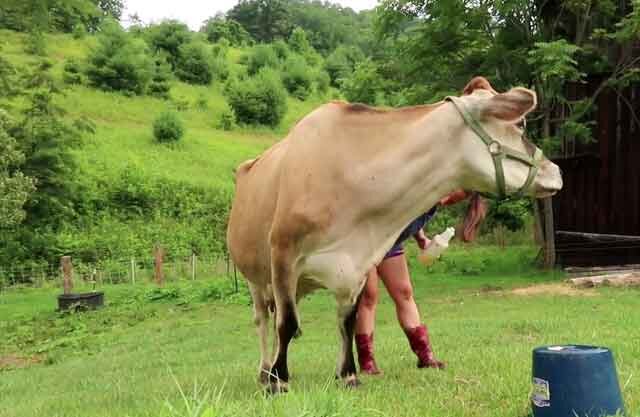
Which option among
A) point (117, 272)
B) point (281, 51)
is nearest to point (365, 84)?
point (117, 272)

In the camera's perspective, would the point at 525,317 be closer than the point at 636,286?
Yes

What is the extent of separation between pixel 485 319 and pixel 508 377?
19.5 feet

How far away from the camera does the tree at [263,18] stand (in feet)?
246

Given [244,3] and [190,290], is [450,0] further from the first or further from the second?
[244,3]

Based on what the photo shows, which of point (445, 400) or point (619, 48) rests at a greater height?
point (619, 48)

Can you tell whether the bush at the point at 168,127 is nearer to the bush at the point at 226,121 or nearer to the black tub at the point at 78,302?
the bush at the point at 226,121

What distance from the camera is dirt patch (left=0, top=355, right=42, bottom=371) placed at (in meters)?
10.7

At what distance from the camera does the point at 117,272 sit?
21875 millimetres

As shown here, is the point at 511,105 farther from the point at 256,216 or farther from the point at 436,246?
the point at 256,216

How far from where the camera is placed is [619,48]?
55.4 ft

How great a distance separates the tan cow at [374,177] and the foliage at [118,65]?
36836mm

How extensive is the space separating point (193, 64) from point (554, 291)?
3533 centimetres

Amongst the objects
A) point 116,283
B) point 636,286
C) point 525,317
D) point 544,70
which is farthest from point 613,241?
point 116,283

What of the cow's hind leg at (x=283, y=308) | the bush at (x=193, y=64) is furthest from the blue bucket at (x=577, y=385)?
the bush at (x=193, y=64)
